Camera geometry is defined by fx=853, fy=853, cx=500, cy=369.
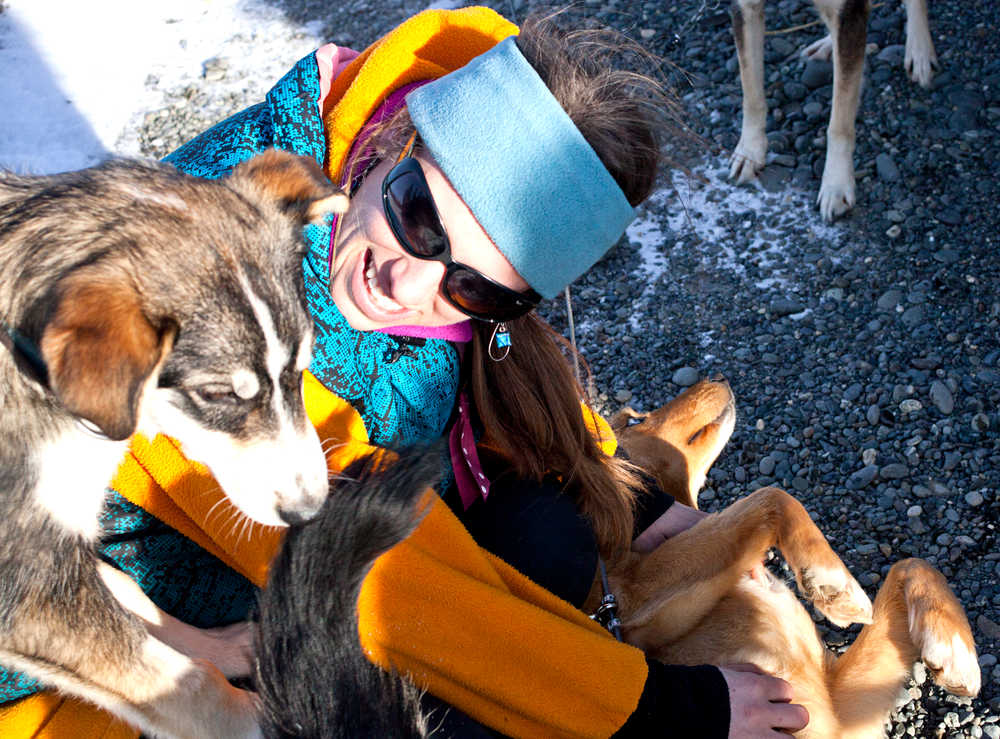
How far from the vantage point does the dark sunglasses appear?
1.97 meters

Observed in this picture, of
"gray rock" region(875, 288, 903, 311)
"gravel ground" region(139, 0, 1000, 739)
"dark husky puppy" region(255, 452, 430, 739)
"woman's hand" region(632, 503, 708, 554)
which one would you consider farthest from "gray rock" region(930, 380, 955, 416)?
"dark husky puppy" region(255, 452, 430, 739)

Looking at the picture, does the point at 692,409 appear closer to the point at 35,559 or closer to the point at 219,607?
the point at 219,607

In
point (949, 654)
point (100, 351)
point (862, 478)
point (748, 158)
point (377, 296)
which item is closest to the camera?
point (100, 351)

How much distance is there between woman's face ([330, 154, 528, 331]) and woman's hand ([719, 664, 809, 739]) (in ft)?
3.83

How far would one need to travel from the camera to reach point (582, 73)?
2.05m

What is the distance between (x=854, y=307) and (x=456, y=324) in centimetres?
203

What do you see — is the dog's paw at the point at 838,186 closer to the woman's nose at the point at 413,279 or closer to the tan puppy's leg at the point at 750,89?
the tan puppy's leg at the point at 750,89

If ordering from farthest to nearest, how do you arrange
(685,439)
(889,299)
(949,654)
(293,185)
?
(889,299), (685,439), (949,654), (293,185)

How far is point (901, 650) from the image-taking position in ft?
8.00

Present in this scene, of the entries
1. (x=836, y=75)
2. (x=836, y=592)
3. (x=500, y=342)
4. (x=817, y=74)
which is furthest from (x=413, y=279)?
(x=817, y=74)

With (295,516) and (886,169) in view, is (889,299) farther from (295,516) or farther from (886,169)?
(295,516)

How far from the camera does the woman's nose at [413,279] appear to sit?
6.59ft

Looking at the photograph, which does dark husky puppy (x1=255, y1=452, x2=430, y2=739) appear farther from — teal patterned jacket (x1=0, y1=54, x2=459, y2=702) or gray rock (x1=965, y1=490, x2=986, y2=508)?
gray rock (x1=965, y1=490, x2=986, y2=508)

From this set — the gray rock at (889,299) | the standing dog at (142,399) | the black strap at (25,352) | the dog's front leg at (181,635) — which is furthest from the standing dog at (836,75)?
the black strap at (25,352)
